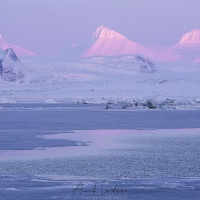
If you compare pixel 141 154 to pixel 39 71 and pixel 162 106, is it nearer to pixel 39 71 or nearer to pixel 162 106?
pixel 162 106

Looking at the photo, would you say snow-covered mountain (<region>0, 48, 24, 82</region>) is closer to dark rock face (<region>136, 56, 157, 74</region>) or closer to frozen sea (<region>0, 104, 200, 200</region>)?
dark rock face (<region>136, 56, 157, 74</region>)

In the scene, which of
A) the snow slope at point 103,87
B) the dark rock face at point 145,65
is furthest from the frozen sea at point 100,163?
the dark rock face at point 145,65

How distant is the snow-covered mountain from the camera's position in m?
61.8

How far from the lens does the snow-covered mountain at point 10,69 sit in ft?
203

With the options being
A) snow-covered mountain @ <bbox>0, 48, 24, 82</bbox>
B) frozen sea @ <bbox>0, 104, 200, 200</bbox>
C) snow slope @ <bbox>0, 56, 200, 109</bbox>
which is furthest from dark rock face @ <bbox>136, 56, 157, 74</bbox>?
frozen sea @ <bbox>0, 104, 200, 200</bbox>

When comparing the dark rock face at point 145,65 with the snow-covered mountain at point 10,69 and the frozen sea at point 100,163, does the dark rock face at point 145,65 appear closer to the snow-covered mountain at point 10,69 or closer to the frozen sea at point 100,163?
the snow-covered mountain at point 10,69

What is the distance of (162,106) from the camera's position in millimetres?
29766

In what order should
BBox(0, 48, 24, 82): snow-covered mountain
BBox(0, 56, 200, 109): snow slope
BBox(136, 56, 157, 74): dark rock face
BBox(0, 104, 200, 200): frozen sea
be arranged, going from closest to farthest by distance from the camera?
1. BBox(0, 104, 200, 200): frozen sea
2. BBox(0, 56, 200, 109): snow slope
3. BBox(0, 48, 24, 82): snow-covered mountain
4. BBox(136, 56, 157, 74): dark rock face

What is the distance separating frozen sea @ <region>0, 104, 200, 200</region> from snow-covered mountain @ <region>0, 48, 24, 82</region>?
149 feet

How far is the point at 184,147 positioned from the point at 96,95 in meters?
32.4

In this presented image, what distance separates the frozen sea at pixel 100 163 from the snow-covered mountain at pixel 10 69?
4537 centimetres

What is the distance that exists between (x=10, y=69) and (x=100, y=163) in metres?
54.0

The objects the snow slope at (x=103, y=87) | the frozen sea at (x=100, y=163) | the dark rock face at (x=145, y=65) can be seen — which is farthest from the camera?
the dark rock face at (x=145, y=65)

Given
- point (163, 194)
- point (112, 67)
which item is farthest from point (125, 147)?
point (112, 67)
